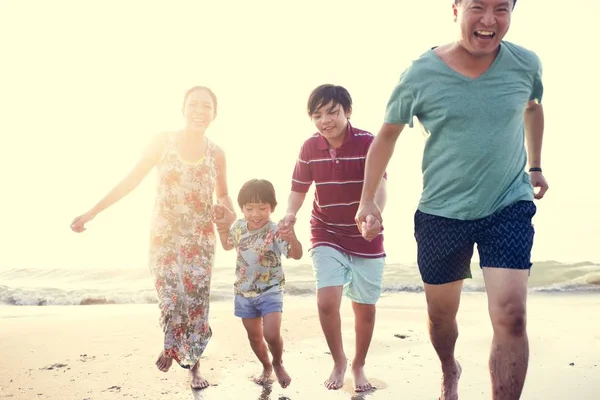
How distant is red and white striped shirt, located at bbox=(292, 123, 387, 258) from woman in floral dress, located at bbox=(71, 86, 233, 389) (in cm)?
78

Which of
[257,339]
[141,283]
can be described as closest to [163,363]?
[257,339]

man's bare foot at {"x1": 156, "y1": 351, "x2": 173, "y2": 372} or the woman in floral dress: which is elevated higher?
the woman in floral dress

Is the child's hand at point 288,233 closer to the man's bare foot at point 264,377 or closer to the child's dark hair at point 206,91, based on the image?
the man's bare foot at point 264,377

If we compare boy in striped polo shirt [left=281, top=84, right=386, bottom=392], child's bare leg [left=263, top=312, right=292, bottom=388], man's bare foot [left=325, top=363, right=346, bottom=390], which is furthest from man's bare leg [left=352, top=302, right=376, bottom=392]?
child's bare leg [left=263, top=312, right=292, bottom=388]

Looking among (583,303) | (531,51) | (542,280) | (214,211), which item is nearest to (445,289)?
(531,51)

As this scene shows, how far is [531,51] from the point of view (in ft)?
9.82

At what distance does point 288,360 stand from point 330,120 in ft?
7.67

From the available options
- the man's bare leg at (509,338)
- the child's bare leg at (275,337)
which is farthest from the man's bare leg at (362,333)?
the man's bare leg at (509,338)

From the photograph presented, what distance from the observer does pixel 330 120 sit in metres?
4.43

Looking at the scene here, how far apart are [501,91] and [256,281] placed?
2.44 m

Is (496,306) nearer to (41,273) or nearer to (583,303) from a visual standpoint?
(583,303)

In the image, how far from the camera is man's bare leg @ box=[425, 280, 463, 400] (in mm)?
3215

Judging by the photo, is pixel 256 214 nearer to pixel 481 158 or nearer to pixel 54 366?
pixel 481 158

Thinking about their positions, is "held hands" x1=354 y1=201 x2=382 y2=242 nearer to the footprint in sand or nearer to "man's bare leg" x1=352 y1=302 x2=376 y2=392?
"man's bare leg" x1=352 y1=302 x2=376 y2=392
